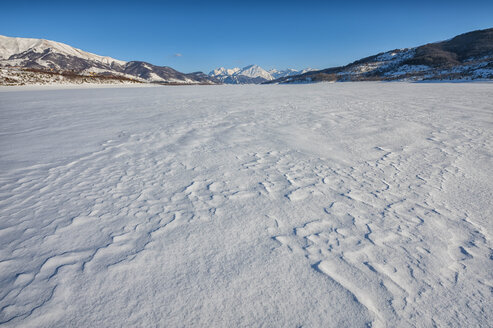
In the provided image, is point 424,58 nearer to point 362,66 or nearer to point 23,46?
point 362,66

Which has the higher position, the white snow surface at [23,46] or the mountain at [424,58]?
the white snow surface at [23,46]

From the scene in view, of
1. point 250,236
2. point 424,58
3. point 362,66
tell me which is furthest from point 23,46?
point 250,236

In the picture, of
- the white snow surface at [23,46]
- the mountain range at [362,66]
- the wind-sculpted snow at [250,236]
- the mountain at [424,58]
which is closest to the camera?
the wind-sculpted snow at [250,236]

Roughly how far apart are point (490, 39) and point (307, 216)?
116290 mm

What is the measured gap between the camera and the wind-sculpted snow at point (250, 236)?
4.85ft

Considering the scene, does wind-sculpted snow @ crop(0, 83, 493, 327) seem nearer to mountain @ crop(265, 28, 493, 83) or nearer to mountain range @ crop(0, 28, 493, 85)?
mountain range @ crop(0, 28, 493, 85)

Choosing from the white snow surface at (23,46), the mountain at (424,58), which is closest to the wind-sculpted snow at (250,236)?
the mountain at (424,58)

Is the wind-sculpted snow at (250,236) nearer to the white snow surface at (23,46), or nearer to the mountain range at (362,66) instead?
the mountain range at (362,66)

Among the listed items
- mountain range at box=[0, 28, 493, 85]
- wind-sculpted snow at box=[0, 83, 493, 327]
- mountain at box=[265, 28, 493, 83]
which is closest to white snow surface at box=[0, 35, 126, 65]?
mountain range at box=[0, 28, 493, 85]

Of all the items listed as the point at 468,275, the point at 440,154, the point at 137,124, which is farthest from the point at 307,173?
the point at 137,124

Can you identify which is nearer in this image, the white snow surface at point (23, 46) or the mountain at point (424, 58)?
the mountain at point (424, 58)

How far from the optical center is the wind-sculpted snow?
148cm

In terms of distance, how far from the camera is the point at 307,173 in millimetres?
3434

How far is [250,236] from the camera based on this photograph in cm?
215
